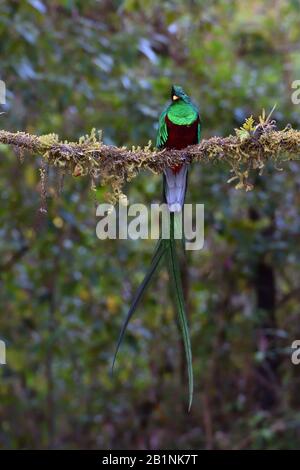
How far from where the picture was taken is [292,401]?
3.90 metres

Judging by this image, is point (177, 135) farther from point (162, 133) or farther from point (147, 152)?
point (147, 152)

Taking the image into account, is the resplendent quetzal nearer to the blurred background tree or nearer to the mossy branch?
the mossy branch

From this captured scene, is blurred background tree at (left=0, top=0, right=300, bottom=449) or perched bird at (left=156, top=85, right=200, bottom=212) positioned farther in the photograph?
blurred background tree at (left=0, top=0, right=300, bottom=449)

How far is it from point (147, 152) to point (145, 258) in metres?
2.04

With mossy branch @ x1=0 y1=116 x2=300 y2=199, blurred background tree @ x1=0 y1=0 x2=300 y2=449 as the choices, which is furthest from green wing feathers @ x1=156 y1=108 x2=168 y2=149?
blurred background tree @ x1=0 y1=0 x2=300 y2=449

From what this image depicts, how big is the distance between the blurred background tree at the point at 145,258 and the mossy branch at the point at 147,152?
1274mm

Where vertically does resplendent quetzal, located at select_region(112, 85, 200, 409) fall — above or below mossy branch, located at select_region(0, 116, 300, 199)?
above

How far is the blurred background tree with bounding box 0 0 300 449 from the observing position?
3281 mm

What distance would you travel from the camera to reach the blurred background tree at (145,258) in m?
3.28

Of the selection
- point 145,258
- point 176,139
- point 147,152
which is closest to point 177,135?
point 176,139

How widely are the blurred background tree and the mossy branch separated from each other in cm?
127

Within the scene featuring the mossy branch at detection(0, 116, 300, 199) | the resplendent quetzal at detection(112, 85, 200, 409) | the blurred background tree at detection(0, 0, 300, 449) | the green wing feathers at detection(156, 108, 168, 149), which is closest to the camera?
the mossy branch at detection(0, 116, 300, 199)

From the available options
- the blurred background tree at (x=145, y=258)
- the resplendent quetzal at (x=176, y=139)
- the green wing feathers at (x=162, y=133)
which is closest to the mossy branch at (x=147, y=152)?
the resplendent quetzal at (x=176, y=139)

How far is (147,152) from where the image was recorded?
1.80 m
